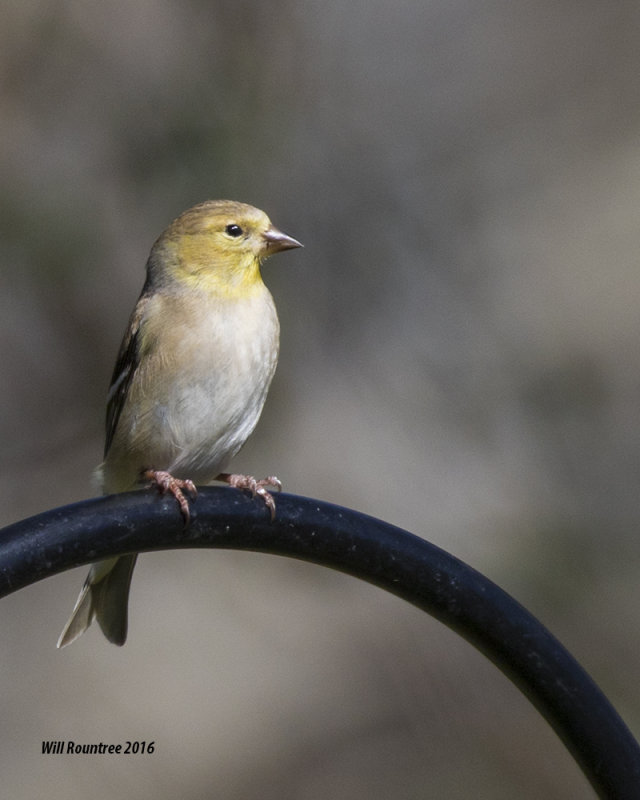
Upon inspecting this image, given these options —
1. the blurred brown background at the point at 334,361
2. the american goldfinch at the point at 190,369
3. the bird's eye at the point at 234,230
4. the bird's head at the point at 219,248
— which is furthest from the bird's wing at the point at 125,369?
the blurred brown background at the point at 334,361

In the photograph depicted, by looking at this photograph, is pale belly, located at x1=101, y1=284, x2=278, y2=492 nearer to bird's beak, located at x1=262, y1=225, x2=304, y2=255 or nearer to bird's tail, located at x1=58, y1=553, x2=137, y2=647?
bird's beak, located at x1=262, y1=225, x2=304, y2=255

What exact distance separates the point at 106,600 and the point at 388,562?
1574mm

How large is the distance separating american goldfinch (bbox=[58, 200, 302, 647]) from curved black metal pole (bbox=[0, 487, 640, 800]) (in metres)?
0.86

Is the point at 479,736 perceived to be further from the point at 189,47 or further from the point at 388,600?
the point at 189,47

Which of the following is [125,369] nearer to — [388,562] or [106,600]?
[106,600]

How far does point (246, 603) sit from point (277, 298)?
1.99 metres

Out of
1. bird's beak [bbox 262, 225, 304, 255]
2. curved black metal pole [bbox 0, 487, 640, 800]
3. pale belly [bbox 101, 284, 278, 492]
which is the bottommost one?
curved black metal pole [bbox 0, 487, 640, 800]

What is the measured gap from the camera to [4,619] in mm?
7059

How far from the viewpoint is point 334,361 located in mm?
7551

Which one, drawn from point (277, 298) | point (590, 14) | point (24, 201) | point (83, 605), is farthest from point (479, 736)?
point (590, 14)

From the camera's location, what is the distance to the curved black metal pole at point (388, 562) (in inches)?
92.1

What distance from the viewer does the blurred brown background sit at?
6.81 metres

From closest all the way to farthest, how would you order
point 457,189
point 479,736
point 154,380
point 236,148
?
point 154,380
point 479,736
point 236,148
point 457,189

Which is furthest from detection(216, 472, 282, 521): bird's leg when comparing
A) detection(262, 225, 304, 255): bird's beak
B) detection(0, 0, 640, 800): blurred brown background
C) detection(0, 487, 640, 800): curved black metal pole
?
detection(0, 0, 640, 800): blurred brown background
